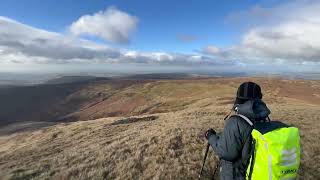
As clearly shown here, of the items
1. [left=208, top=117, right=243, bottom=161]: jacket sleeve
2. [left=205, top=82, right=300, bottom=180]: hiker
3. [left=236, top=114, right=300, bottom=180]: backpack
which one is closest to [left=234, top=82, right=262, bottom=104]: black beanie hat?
[left=205, top=82, right=300, bottom=180]: hiker

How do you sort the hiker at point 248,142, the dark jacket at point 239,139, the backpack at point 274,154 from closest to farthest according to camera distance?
1. the backpack at point 274,154
2. the hiker at point 248,142
3. the dark jacket at point 239,139

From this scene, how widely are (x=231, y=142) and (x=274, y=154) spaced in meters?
0.75

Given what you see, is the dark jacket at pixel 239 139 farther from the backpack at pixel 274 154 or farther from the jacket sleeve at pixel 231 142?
the backpack at pixel 274 154

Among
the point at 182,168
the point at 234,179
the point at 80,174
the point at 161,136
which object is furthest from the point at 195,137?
the point at 234,179

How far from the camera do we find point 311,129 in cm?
1905

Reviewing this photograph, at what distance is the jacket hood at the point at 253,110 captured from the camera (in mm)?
5465

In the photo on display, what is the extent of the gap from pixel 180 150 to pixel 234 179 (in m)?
8.02

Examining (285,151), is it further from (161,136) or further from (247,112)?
(161,136)

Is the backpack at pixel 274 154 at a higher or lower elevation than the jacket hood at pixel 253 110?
lower

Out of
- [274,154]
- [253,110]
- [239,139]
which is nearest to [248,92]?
[253,110]

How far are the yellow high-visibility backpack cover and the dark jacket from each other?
17 cm

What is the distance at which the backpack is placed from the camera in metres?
5.06

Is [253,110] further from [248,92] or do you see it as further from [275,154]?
[275,154]

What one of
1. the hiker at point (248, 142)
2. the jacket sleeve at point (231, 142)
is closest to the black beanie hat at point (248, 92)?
the hiker at point (248, 142)
